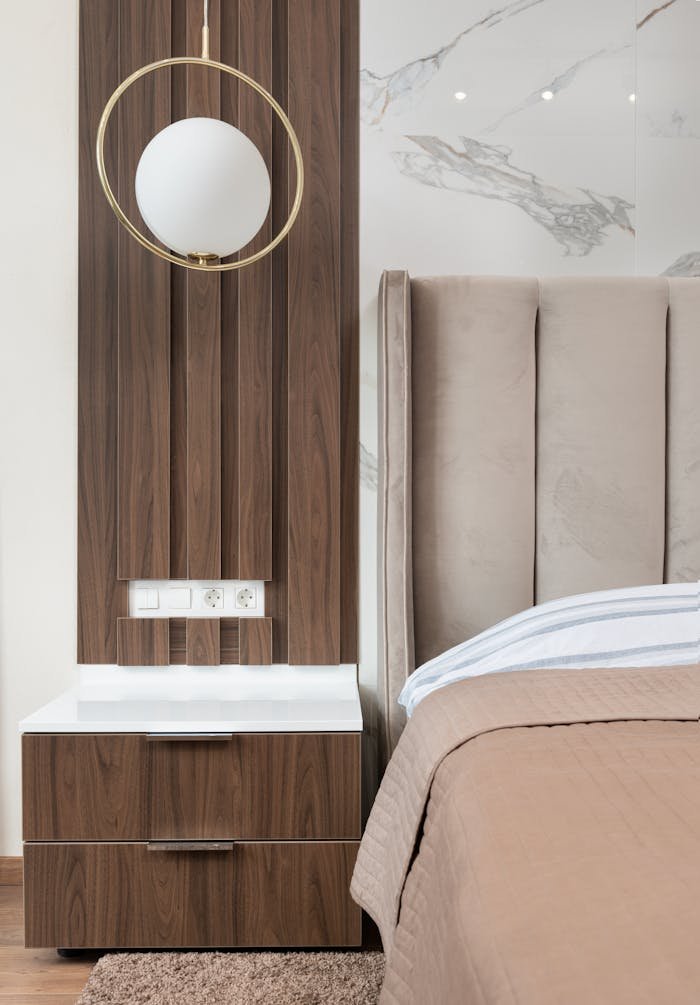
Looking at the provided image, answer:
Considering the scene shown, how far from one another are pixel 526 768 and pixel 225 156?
1.27 m

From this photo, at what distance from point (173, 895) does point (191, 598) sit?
2.19ft

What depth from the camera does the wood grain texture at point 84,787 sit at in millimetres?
1595

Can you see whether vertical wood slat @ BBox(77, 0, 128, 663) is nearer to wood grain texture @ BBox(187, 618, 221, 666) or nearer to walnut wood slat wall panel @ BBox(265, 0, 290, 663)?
wood grain texture @ BBox(187, 618, 221, 666)

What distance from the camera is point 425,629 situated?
1882 millimetres

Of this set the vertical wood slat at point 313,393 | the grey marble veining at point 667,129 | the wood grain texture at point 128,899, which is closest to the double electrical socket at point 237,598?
the vertical wood slat at point 313,393

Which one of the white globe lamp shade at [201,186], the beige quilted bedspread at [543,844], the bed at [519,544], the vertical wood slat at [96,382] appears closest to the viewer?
the beige quilted bedspread at [543,844]

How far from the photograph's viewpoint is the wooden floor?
5.11 feet

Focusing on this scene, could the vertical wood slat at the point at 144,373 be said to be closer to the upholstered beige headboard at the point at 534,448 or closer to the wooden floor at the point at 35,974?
the upholstered beige headboard at the point at 534,448

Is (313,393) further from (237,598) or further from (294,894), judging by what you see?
(294,894)

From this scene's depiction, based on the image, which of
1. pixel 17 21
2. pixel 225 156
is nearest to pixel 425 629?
pixel 225 156

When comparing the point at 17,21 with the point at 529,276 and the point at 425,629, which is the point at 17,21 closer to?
the point at 529,276

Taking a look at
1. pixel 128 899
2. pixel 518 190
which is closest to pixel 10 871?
pixel 128 899

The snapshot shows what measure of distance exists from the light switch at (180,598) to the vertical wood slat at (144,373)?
0.05m

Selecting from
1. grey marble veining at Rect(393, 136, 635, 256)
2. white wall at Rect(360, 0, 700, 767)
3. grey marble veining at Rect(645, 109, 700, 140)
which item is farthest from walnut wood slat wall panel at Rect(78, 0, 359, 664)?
grey marble veining at Rect(645, 109, 700, 140)
